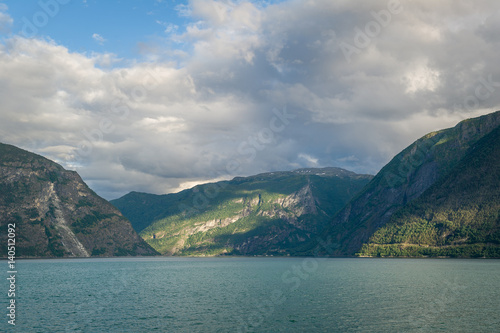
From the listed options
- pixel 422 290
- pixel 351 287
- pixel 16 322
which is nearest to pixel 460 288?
pixel 422 290

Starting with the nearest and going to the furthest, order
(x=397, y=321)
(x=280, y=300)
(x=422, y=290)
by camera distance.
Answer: (x=397, y=321)
(x=280, y=300)
(x=422, y=290)

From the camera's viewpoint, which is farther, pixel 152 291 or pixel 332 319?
pixel 152 291

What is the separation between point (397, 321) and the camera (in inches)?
2968

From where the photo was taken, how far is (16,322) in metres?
73.9

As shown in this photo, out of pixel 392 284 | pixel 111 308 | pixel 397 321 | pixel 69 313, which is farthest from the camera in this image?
pixel 392 284

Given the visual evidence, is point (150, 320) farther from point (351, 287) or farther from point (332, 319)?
point (351, 287)

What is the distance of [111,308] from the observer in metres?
92.6

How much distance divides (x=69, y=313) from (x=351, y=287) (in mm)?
87486

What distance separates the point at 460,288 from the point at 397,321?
64.7 meters

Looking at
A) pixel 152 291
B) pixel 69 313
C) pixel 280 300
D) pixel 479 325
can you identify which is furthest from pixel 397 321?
pixel 152 291

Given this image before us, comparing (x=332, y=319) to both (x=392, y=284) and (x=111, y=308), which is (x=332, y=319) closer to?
(x=111, y=308)

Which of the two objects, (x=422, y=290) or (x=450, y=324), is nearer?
(x=450, y=324)

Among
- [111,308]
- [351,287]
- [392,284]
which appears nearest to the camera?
[111,308]

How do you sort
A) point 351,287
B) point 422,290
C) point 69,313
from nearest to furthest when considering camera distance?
point 69,313
point 422,290
point 351,287
